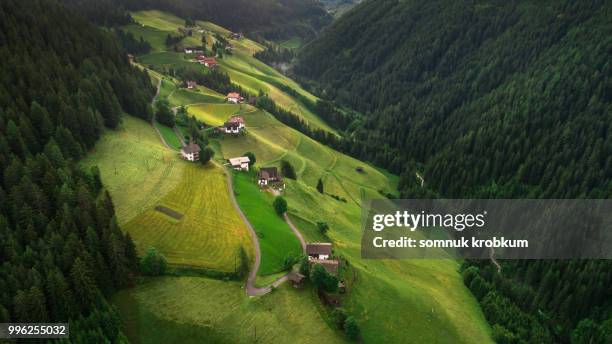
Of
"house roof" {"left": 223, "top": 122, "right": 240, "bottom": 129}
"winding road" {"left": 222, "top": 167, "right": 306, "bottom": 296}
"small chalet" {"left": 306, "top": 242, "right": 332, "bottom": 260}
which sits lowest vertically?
"winding road" {"left": 222, "top": 167, "right": 306, "bottom": 296}

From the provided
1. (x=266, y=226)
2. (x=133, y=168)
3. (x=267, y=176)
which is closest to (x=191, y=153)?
(x=133, y=168)

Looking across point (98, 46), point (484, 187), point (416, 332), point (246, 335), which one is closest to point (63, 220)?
point (246, 335)

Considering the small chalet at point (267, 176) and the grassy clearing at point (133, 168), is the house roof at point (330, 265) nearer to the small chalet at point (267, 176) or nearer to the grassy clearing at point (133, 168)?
the grassy clearing at point (133, 168)

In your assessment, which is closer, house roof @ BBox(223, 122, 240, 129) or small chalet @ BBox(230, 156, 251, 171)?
small chalet @ BBox(230, 156, 251, 171)

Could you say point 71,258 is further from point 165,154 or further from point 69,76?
point 69,76

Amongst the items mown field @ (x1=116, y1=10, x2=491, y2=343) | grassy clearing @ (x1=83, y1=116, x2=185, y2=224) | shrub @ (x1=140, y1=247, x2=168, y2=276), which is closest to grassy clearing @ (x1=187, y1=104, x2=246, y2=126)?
mown field @ (x1=116, y1=10, x2=491, y2=343)

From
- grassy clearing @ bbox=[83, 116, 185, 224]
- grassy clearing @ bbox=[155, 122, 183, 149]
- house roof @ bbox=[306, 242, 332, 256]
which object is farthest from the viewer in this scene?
grassy clearing @ bbox=[155, 122, 183, 149]

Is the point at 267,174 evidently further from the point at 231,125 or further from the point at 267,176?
the point at 231,125

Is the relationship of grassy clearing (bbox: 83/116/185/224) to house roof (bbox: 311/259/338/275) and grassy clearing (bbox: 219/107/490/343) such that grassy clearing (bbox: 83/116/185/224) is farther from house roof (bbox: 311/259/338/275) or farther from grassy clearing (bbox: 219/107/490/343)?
house roof (bbox: 311/259/338/275)
